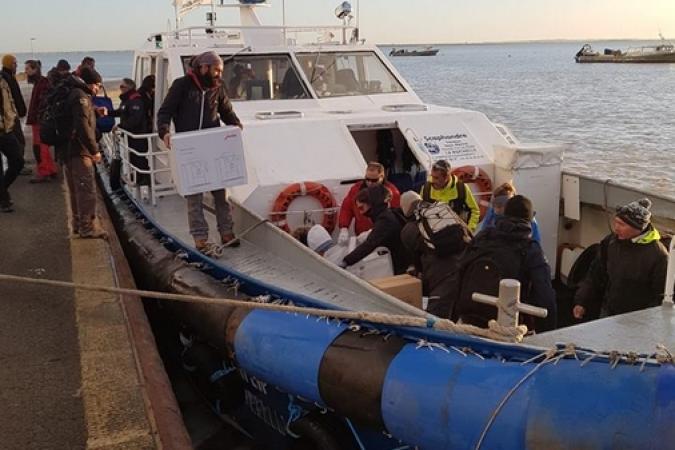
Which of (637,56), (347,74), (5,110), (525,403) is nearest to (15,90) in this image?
(5,110)

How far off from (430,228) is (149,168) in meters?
3.23

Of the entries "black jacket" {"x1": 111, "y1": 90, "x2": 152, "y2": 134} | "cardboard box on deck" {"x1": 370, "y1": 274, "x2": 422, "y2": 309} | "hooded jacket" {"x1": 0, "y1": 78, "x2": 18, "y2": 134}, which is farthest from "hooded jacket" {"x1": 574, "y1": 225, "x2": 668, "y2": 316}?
"hooded jacket" {"x1": 0, "y1": 78, "x2": 18, "y2": 134}

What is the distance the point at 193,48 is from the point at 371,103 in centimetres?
180

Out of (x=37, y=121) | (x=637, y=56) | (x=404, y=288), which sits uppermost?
(x=637, y=56)

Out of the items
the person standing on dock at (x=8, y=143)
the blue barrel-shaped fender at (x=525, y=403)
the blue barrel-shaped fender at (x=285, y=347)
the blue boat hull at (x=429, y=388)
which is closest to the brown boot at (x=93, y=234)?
the person standing on dock at (x=8, y=143)

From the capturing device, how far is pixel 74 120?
17.3 feet

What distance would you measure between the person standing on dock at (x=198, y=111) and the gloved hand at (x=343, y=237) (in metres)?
0.72

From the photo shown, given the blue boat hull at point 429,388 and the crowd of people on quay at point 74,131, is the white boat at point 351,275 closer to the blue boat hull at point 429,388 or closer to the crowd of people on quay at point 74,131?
the blue boat hull at point 429,388

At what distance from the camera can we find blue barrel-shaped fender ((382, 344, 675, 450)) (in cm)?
247

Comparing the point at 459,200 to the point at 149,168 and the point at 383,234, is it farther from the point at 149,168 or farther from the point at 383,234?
the point at 149,168

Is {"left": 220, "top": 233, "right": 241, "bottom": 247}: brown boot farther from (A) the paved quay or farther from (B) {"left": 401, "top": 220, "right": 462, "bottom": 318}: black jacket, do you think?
(B) {"left": 401, "top": 220, "right": 462, "bottom": 318}: black jacket

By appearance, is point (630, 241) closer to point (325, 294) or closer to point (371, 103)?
point (325, 294)

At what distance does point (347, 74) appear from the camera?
7336 millimetres

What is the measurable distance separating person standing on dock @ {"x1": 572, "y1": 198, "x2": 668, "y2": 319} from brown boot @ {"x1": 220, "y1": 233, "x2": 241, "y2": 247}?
239 cm
